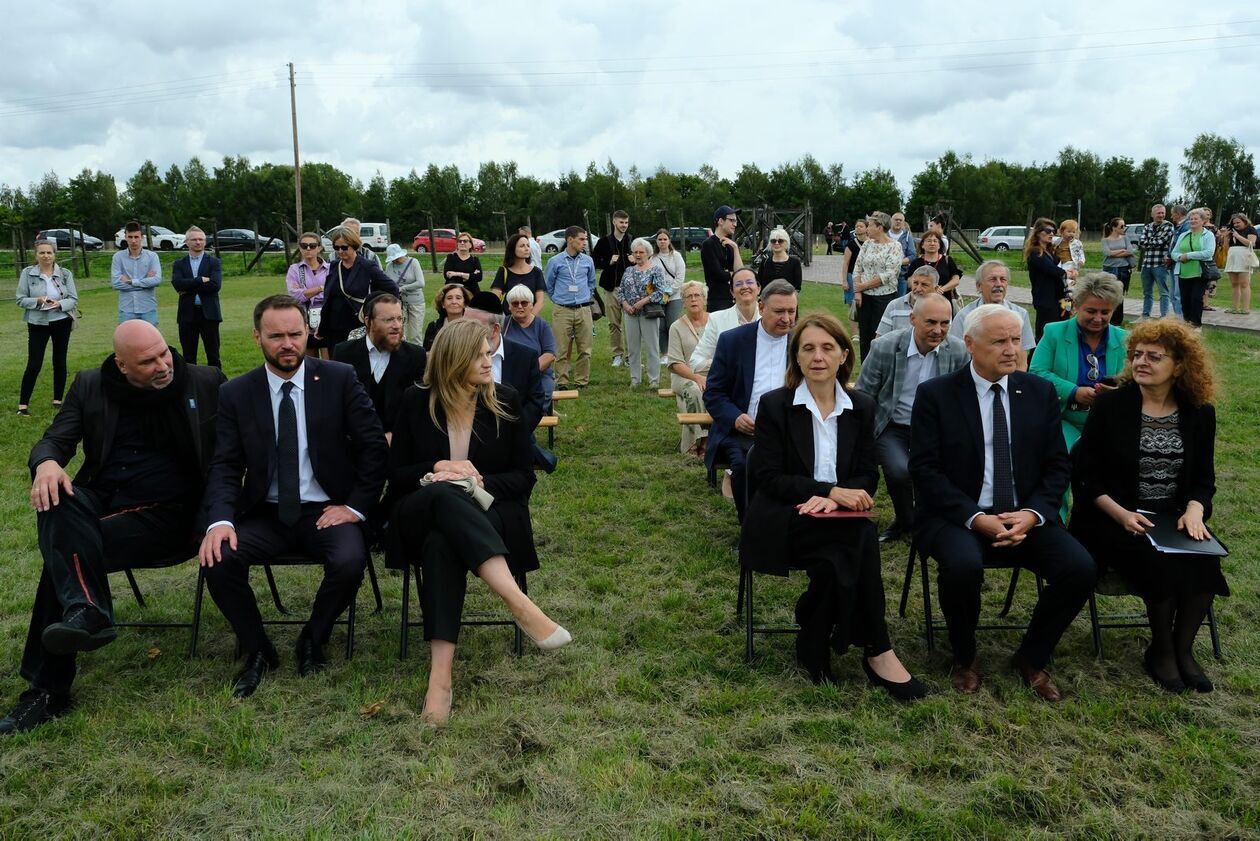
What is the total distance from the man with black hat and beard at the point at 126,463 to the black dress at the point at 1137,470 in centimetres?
411

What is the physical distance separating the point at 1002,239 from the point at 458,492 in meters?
44.7

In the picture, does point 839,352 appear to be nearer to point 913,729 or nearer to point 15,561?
point 913,729

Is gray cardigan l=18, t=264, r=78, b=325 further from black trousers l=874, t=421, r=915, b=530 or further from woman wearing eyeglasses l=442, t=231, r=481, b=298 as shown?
black trousers l=874, t=421, r=915, b=530

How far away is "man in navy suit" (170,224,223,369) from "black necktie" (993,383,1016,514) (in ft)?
29.4

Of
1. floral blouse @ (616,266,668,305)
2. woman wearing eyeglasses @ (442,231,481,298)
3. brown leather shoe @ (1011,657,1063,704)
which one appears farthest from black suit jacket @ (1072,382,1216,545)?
floral blouse @ (616,266,668,305)

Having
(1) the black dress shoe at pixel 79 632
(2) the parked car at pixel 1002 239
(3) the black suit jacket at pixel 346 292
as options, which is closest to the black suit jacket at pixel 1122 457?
(1) the black dress shoe at pixel 79 632

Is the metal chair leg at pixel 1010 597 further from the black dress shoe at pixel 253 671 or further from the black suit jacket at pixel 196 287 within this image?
the black suit jacket at pixel 196 287

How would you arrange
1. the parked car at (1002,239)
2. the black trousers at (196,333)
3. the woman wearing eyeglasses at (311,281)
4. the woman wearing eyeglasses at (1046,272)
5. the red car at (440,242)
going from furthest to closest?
the parked car at (1002,239), the red car at (440,242), the black trousers at (196,333), the woman wearing eyeglasses at (1046,272), the woman wearing eyeglasses at (311,281)

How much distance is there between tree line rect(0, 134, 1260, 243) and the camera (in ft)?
173

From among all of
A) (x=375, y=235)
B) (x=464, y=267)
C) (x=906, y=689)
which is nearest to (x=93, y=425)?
(x=906, y=689)

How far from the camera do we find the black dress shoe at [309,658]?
14.6ft

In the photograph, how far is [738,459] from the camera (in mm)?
5770

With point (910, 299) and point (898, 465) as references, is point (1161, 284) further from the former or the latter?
point (898, 465)

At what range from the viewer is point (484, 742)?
383 cm
